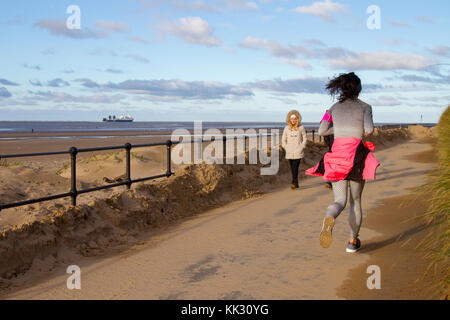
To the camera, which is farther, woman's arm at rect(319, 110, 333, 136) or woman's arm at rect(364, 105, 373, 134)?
woman's arm at rect(319, 110, 333, 136)

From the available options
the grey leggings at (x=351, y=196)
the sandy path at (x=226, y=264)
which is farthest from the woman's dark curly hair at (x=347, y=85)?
the sandy path at (x=226, y=264)

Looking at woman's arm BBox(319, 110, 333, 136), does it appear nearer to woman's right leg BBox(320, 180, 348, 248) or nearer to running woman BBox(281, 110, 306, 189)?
woman's right leg BBox(320, 180, 348, 248)

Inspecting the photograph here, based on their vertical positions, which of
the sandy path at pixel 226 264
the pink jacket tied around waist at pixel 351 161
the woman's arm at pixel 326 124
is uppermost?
the woman's arm at pixel 326 124

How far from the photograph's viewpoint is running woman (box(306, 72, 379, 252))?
19.1 feet

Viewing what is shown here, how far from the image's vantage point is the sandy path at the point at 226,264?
196 inches

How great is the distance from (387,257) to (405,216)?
2.76m

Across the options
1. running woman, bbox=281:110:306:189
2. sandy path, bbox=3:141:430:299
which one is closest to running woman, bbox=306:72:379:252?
sandy path, bbox=3:141:430:299

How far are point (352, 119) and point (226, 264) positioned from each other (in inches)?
92.5

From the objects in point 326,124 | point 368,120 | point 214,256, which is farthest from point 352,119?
point 214,256

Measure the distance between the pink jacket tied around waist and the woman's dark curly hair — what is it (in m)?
0.54

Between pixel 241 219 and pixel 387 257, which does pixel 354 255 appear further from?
pixel 241 219

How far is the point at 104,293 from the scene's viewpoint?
5.02 metres

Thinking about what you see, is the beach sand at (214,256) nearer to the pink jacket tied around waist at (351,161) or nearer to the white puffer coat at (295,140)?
the pink jacket tied around waist at (351,161)
